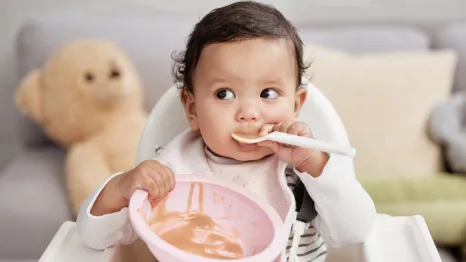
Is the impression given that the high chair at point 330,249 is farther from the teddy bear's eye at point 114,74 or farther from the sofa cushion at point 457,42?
the sofa cushion at point 457,42

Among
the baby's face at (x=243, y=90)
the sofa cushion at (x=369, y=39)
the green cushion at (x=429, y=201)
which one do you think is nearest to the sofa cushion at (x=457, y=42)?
the sofa cushion at (x=369, y=39)

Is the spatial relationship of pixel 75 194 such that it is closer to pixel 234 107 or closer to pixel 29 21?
pixel 29 21

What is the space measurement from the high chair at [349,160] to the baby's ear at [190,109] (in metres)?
A: 0.07

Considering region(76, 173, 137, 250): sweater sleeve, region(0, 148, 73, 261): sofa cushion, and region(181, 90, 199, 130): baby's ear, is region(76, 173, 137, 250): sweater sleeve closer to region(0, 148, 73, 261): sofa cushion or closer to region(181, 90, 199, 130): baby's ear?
region(181, 90, 199, 130): baby's ear

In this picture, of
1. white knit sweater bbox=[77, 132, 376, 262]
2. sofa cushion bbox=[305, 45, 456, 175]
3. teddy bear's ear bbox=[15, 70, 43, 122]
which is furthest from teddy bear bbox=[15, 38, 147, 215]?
white knit sweater bbox=[77, 132, 376, 262]

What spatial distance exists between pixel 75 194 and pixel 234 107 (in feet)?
2.68

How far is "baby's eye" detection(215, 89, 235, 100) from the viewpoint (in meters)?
0.82

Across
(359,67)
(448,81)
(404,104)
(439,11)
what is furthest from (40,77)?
(439,11)

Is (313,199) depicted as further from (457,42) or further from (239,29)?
(457,42)

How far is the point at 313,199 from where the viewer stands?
2.77ft

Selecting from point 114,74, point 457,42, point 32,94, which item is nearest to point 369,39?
point 457,42

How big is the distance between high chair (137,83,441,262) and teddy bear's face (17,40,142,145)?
25.2 inches

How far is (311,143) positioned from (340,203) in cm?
13

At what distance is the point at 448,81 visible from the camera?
169cm
